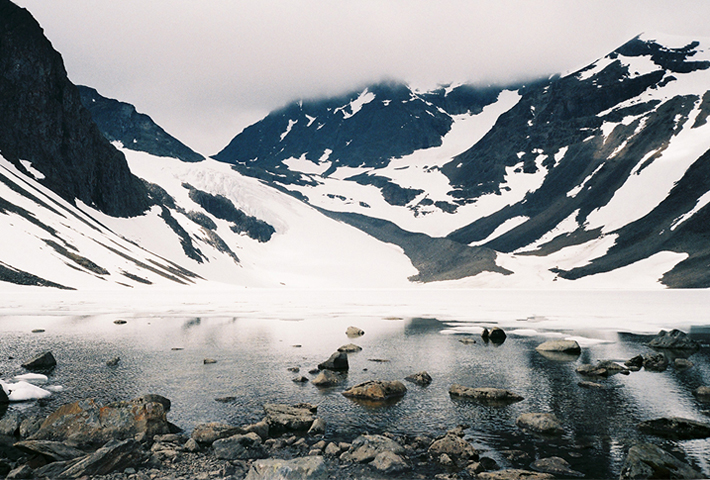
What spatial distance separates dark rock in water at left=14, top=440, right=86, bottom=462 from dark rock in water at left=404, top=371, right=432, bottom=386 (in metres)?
14.2

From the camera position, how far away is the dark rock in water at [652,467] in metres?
11.7

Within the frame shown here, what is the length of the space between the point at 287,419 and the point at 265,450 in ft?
6.39

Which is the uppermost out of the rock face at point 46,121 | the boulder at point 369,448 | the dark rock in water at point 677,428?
the rock face at point 46,121

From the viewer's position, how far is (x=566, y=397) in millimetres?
20500

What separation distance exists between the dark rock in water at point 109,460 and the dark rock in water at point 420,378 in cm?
Result: 1292

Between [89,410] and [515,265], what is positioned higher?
[515,265]

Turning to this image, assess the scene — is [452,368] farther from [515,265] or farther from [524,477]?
[515,265]

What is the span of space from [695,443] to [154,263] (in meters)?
126

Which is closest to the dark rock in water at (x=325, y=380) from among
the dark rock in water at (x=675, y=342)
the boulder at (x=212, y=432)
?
the boulder at (x=212, y=432)

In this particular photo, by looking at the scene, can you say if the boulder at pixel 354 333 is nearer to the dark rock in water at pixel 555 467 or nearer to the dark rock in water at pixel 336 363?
the dark rock in water at pixel 336 363

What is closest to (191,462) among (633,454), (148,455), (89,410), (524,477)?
(148,455)

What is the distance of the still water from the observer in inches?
645

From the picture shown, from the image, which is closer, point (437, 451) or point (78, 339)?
point (437, 451)

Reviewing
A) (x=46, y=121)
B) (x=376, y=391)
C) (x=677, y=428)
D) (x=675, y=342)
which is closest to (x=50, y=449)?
(x=376, y=391)
